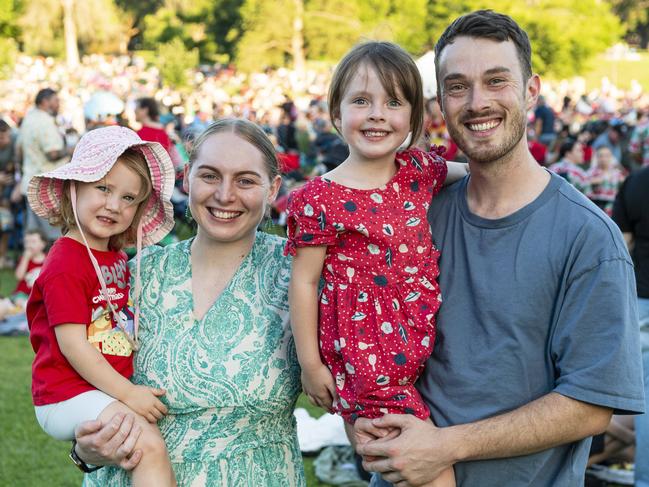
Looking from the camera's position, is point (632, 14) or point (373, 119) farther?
point (632, 14)

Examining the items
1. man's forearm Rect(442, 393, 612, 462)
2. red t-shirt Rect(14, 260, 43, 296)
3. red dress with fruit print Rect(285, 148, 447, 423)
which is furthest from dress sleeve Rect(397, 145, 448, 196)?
red t-shirt Rect(14, 260, 43, 296)

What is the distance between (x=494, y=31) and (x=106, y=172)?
1.29m

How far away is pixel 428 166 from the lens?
2.59 metres

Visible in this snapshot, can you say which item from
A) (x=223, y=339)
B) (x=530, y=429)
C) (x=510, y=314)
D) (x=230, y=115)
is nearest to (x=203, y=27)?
(x=230, y=115)

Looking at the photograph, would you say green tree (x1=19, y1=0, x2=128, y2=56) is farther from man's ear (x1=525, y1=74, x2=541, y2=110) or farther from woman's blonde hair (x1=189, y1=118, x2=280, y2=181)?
man's ear (x1=525, y1=74, x2=541, y2=110)

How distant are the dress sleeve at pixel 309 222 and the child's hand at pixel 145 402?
64cm

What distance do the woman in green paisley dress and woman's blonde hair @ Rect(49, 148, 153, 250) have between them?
0.13 meters

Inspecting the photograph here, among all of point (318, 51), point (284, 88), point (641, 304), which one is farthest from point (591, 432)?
point (318, 51)

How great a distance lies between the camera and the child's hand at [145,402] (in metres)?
2.42

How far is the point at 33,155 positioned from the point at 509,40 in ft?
28.3

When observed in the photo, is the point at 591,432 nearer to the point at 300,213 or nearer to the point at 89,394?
the point at 300,213

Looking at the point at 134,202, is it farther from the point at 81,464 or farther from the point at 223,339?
the point at 81,464

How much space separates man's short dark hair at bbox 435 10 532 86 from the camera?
2312mm

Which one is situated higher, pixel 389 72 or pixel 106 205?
pixel 389 72
